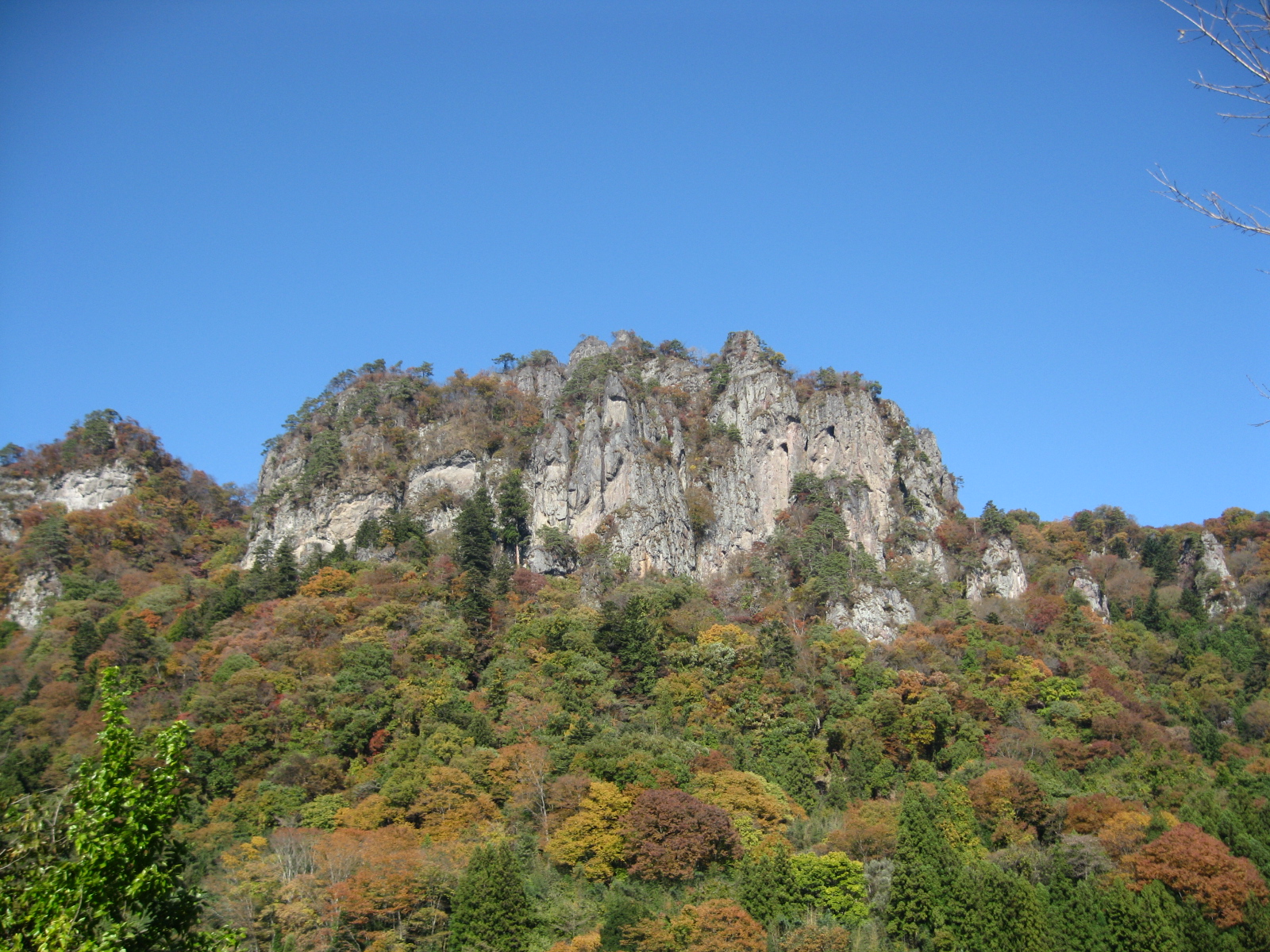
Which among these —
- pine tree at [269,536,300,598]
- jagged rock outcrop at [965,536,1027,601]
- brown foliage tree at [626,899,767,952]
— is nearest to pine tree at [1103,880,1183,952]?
brown foliage tree at [626,899,767,952]

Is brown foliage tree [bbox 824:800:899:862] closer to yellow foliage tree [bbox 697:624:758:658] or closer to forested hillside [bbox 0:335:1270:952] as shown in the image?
forested hillside [bbox 0:335:1270:952]

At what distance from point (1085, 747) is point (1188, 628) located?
22.4 m

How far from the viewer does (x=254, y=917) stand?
28.9 m

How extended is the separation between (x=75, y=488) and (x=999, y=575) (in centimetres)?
7004

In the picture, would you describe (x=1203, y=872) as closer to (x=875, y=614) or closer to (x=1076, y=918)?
(x=1076, y=918)

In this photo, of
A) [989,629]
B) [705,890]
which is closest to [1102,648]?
[989,629]

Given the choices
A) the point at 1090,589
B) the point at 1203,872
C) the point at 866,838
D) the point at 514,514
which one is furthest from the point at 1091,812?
the point at 514,514

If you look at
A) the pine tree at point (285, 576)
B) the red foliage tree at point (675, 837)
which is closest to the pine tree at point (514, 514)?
the pine tree at point (285, 576)

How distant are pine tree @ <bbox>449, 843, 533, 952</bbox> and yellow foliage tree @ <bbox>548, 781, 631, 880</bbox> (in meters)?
3.19

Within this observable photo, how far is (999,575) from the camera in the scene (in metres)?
71.2

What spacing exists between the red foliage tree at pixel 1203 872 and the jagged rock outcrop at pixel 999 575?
Result: 37.3 m

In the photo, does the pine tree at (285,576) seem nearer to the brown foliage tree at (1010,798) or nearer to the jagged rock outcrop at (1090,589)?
the brown foliage tree at (1010,798)

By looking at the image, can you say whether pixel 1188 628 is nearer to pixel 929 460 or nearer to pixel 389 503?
pixel 929 460

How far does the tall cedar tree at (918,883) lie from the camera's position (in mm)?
31656
